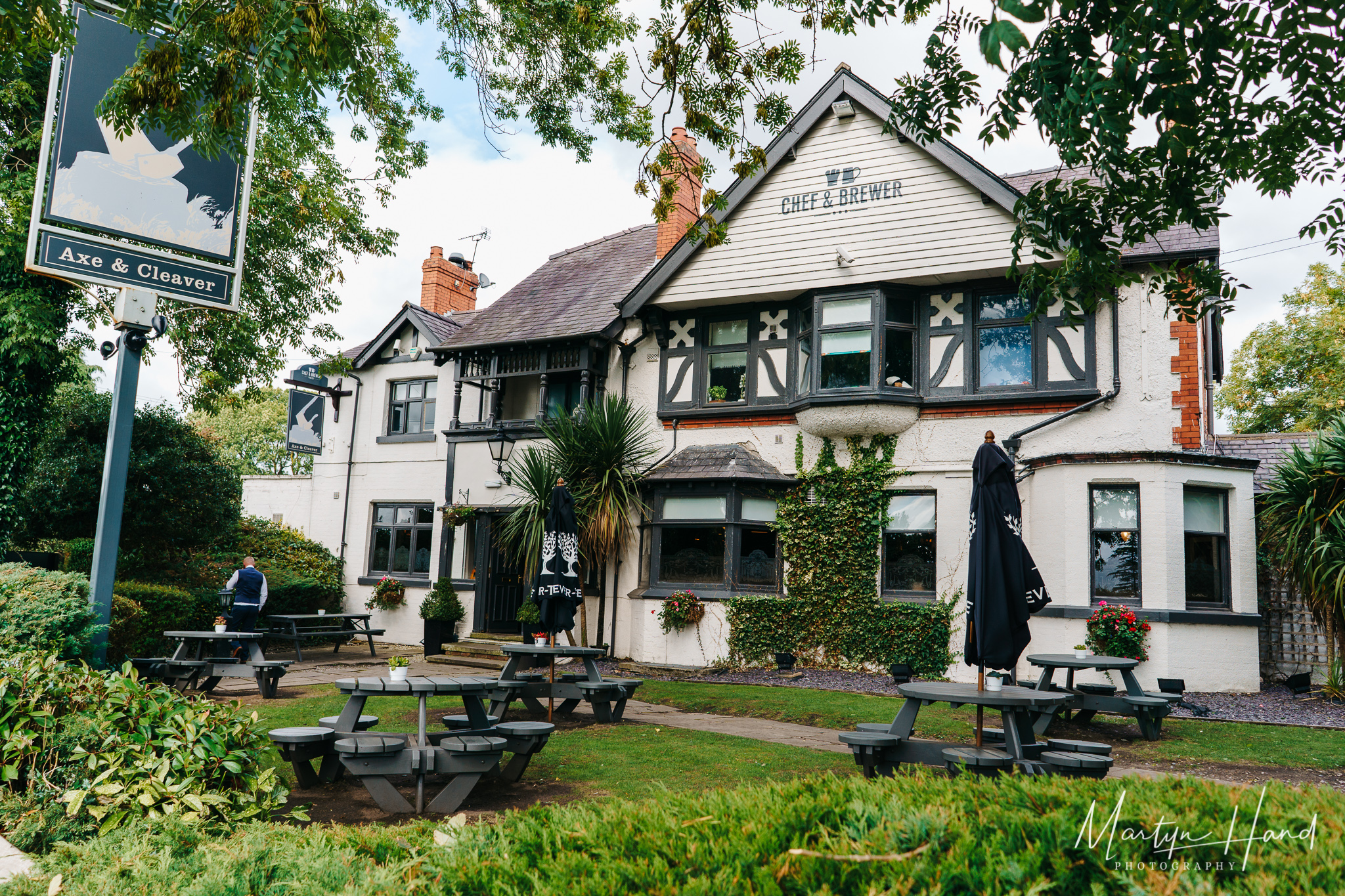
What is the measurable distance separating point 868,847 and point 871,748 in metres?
4.14

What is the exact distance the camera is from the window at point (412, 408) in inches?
743

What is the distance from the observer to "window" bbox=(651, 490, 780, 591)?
1439cm

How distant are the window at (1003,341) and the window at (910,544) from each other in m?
2.20

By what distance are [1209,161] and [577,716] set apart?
26.0ft

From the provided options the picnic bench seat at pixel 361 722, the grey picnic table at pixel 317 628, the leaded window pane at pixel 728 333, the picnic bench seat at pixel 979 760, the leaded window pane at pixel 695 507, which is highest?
the leaded window pane at pixel 728 333

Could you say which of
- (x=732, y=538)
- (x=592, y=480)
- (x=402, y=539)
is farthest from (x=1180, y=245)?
(x=402, y=539)

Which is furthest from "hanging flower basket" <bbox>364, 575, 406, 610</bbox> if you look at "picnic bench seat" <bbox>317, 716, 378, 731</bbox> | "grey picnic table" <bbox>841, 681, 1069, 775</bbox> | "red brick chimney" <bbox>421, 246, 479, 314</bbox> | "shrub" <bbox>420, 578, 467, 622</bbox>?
"grey picnic table" <bbox>841, 681, 1069, 775</bbox>

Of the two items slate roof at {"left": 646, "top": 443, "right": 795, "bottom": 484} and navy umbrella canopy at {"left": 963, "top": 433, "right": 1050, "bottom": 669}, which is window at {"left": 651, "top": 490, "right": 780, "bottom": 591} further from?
navy umbrella canopy at {"left": 963, "top": 433, "right": 1050, "bottom": 669}

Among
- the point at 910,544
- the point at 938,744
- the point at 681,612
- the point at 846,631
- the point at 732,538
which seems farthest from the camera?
the point at 732,538

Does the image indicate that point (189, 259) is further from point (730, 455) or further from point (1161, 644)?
point (1161, 644)

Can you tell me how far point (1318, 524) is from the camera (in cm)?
1099

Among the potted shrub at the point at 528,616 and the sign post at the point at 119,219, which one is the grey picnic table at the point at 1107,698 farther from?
the sign post at the point at 119,219

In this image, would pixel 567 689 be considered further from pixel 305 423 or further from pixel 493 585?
pixel 305 423

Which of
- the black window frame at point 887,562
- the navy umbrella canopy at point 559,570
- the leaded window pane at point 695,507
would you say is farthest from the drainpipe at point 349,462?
the black window frame at point 887,562
